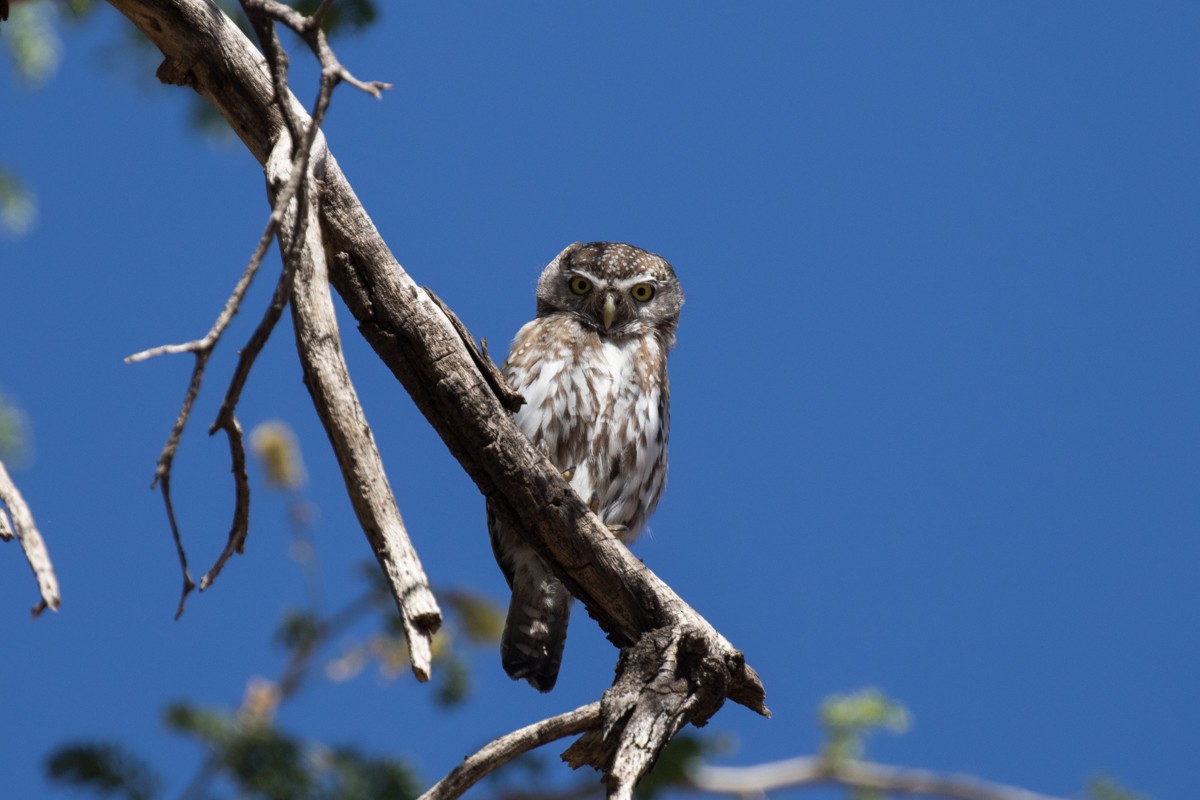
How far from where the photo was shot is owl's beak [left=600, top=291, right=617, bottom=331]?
4.89 m

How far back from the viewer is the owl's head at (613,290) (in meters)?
4.98

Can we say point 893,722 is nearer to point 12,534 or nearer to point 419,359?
point 419,359

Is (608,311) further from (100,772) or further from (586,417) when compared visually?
(100,772)

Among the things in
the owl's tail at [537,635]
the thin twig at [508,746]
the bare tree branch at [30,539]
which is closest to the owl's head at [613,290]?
the owl's tail at [537,635]

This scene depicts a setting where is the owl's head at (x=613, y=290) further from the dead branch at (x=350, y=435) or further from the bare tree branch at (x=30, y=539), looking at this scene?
the bare tree branch at (x=30, y=539)

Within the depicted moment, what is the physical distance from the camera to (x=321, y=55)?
213 centimetres

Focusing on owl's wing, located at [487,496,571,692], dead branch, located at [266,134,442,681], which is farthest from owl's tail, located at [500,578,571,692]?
dead branch, located at [266,134,442,681]

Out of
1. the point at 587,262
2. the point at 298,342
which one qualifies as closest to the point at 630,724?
the point at 298,342

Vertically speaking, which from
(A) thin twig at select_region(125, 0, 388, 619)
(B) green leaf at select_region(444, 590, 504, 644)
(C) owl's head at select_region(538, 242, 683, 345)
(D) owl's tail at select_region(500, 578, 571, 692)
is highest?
(C) owl's head at select_region(538, 242, 683, 345)

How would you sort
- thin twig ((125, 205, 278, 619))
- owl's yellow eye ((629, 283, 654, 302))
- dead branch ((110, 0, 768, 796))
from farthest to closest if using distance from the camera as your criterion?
owl's yellow eye ((629, 283, 654, 302)), dead branch ((110, 0, 768, 796)), thin twig ((125, 205, 278, 619))

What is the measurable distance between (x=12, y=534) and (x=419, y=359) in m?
0.97

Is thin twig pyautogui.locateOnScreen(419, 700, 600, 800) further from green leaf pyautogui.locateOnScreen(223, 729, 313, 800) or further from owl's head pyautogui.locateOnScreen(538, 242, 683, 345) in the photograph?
owl's head pyautogui.locateOnScreen(538, 242, 683, 345)

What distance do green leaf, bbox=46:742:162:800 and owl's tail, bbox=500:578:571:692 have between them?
1.25 m

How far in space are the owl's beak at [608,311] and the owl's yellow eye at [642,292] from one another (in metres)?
0.15
